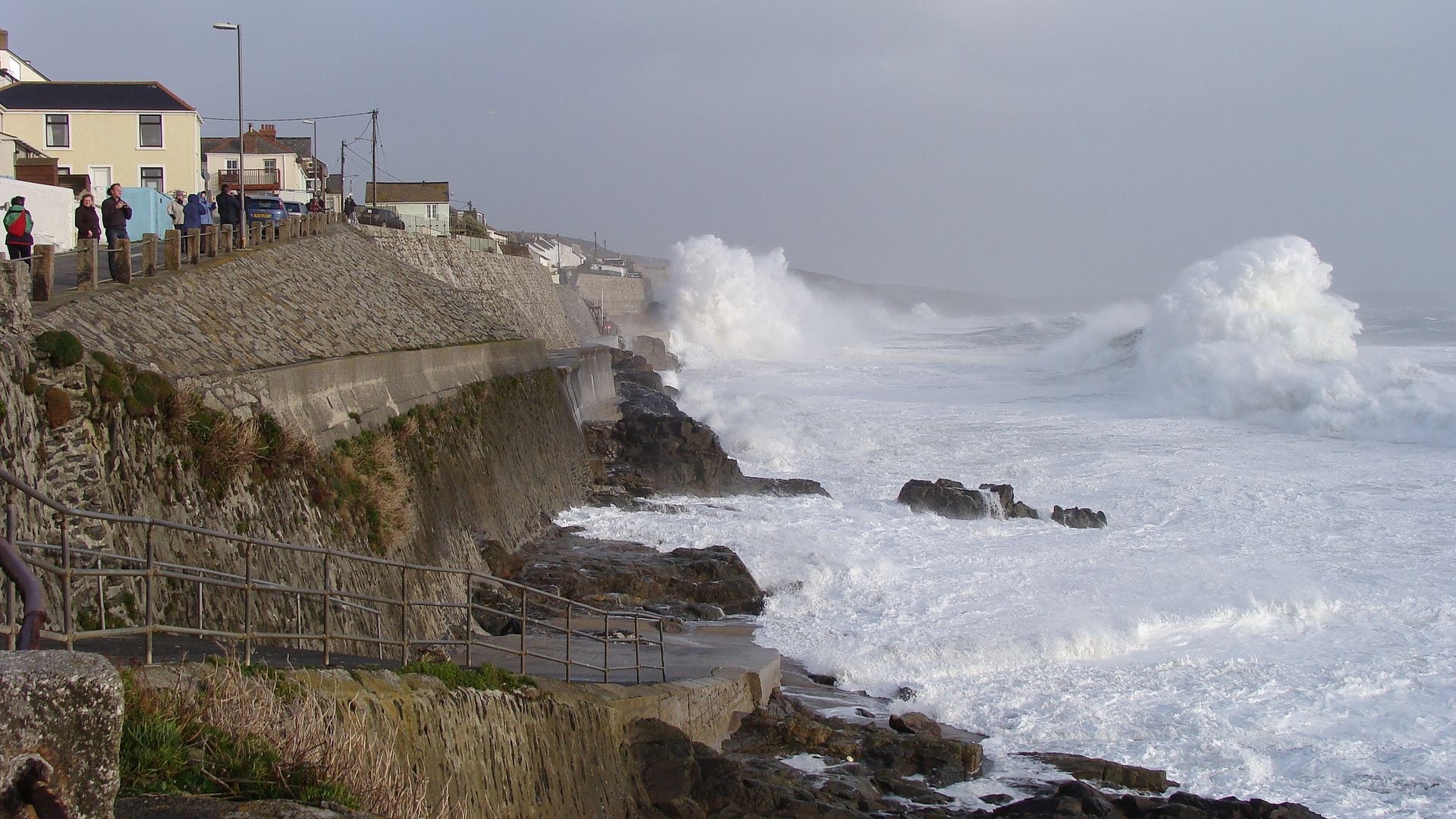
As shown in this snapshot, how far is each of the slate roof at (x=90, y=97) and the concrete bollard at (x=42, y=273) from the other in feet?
78.4

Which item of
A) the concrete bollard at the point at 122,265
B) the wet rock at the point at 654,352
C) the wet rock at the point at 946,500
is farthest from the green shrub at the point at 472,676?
the wet rock at the point at 654,352

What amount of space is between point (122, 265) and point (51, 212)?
8403 millimetres

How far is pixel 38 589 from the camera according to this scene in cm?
266

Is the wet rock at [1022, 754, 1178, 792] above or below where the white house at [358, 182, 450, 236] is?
below

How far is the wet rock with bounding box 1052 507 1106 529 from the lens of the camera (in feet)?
65.2

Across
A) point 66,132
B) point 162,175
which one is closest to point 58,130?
point 66,132

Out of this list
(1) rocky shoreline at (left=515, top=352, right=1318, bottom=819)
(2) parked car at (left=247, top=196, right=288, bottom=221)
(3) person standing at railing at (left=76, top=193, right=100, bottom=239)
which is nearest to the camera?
(1) rocky shoreline at (left=515, top=352, right=1318, bottom=819)

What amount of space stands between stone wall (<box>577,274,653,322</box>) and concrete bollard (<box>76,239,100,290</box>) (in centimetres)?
5322

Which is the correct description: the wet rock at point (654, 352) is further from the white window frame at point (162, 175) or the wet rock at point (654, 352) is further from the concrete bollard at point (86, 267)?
the concrete bollard at point (86, 267)

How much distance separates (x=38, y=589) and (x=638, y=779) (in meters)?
5.79

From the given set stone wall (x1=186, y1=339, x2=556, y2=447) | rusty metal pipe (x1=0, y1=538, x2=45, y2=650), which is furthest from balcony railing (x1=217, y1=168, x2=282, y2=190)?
rusty metal pipe (x1=0, y1=538, x2=45, y2=650)

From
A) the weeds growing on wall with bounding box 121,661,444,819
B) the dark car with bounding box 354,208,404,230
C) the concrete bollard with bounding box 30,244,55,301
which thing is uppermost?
the dark car with bounding box 354,208,404,230

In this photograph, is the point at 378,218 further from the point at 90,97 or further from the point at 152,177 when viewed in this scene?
the point at 90,97

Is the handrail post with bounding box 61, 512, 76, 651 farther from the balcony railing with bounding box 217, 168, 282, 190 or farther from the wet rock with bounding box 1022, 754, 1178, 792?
the balcony railing with bounding box 217, 168, 282, 190
